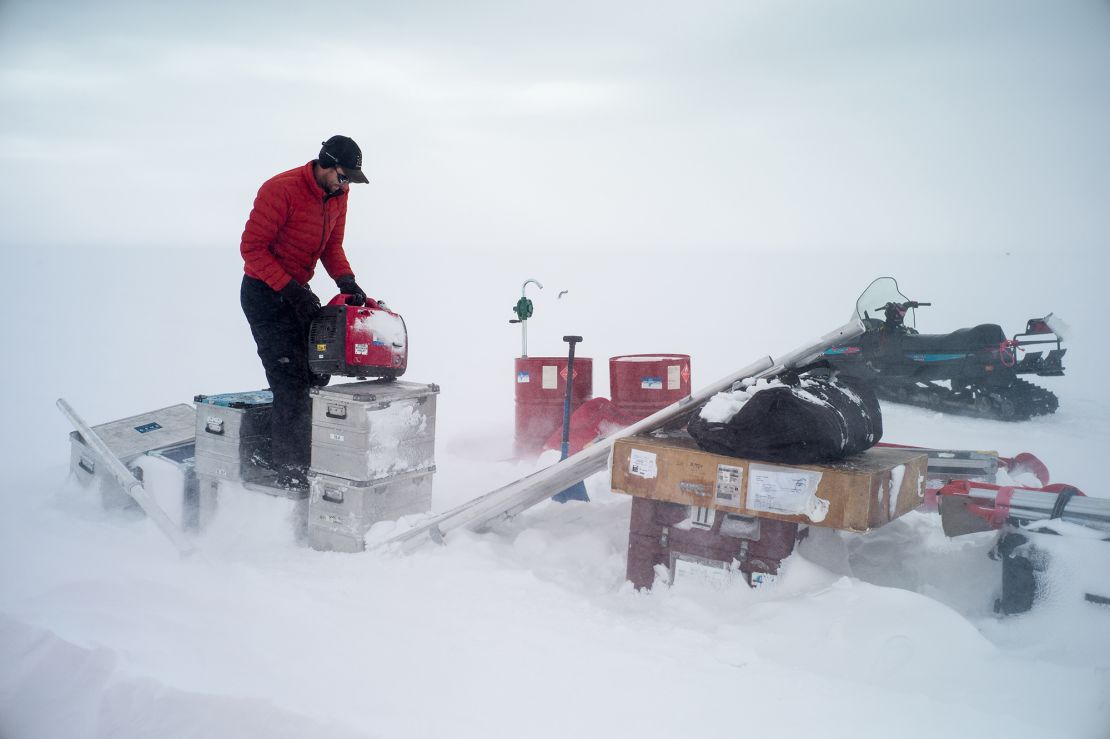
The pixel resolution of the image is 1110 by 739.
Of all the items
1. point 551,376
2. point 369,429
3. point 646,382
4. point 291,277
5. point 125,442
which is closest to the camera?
point 369,429

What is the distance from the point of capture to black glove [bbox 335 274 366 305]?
11.9 feet

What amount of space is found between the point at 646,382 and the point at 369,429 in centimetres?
248

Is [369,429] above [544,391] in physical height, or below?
above

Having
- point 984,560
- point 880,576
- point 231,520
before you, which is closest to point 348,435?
point 231,520

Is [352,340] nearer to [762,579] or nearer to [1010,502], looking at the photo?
[762,579]

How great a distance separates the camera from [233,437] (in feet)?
12.3

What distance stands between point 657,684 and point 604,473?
7.80ft

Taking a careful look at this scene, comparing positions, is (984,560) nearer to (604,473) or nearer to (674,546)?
(674,546)

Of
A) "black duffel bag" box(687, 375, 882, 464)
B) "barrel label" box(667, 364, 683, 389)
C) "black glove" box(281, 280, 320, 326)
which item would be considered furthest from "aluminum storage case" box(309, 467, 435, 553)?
"barrel label" box(667, 364, 683, 389)

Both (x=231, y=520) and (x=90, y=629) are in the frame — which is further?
(x=231, y=520)

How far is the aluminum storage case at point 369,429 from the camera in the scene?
3373 mm

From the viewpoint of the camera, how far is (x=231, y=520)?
383 cm

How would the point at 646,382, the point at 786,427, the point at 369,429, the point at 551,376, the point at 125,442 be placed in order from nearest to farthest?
the point at 786,427, the point at 369,429, the point at 125,442, the point at 646,382, the point at 551,376

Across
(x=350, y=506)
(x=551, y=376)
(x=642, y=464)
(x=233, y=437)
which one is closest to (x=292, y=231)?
(x=233, y=437)
